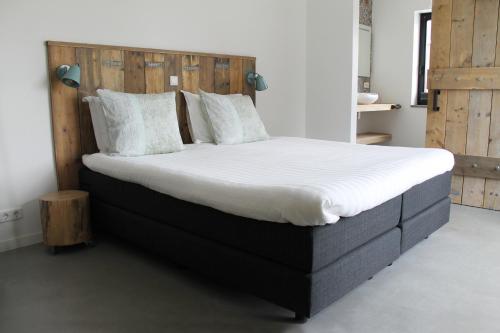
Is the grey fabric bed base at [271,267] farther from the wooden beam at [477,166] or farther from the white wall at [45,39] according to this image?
the wooden beam at [477,166]

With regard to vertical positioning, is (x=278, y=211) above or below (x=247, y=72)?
below

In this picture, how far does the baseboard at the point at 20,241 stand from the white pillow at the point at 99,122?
744mm

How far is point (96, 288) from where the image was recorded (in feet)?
7.51

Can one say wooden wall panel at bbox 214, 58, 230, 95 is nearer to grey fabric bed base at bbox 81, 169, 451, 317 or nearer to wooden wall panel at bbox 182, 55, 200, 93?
wooden wall panel at bbox 182, 55, 200, 93

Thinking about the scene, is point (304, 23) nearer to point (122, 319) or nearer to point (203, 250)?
point (203, 250)

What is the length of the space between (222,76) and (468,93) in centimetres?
224

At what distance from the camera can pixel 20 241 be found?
114 inches

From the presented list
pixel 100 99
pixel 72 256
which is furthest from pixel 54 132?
pixel 72 256

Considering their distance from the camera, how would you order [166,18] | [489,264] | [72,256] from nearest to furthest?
[489,264]
[72,256]
[166,18]

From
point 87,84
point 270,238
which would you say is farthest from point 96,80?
point 270,238

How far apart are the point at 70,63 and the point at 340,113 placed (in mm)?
2800

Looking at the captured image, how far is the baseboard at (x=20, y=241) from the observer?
9.28 ft

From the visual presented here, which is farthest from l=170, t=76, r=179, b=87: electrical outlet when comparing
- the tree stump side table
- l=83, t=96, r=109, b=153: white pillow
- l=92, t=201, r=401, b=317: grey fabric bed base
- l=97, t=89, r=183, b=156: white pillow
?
l=92, t=201, r=401, b=317: grey fabric bed base

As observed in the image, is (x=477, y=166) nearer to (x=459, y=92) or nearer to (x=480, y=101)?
(x=480, y=101)
